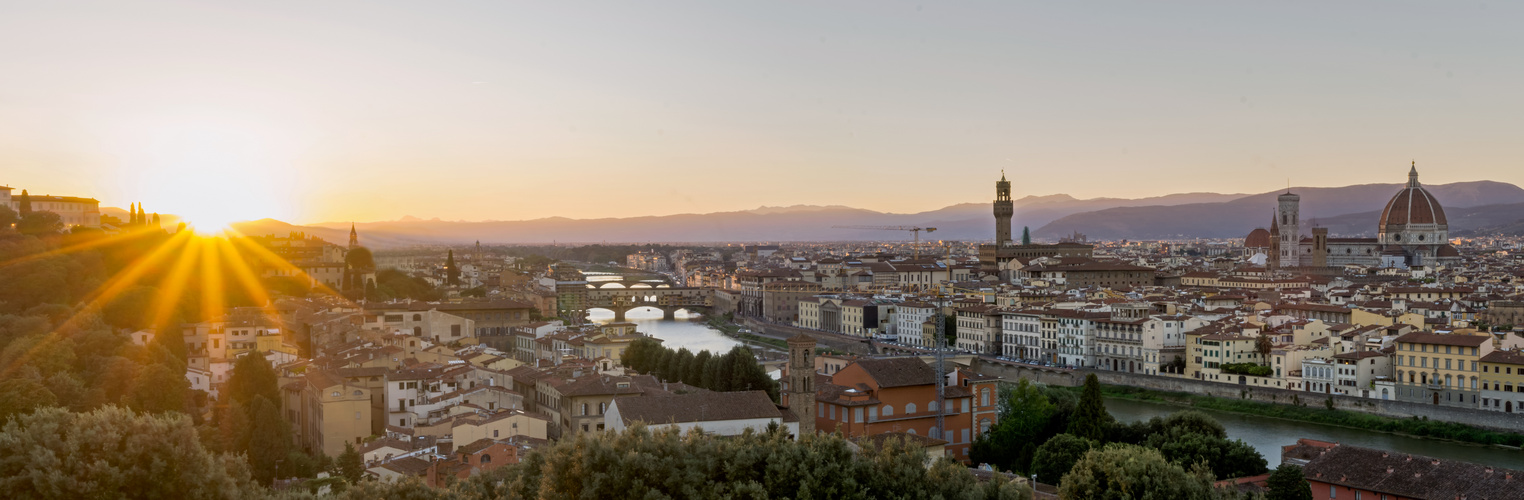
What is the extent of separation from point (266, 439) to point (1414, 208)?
44.8 m

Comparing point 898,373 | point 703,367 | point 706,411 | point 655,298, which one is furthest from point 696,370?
point 655,298

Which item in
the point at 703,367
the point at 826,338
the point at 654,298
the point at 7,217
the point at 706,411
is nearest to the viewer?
the point at 706,411

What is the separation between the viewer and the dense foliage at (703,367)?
1505cm

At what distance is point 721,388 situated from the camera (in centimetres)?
1513

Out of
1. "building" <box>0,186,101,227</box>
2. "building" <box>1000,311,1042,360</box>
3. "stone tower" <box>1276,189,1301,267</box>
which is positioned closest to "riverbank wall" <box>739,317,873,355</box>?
"building" <box>1000,311,1042,360</box>

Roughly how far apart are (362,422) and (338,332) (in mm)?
6915

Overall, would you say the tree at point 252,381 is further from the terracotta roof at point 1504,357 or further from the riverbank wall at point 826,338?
the terracotta roof at point 1504,357

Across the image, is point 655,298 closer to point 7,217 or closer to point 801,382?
point 7,217

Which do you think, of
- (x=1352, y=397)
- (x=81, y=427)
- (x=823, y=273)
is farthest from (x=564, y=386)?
(x=823, y=273)

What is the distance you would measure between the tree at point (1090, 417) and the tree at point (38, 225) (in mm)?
19198

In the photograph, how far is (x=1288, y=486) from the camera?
31.1 feet

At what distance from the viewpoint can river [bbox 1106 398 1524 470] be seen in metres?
13.5

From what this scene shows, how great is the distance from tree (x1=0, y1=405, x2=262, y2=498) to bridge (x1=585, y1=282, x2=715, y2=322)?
36974 millimetres

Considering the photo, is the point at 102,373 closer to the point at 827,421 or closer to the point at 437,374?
the point at 437,374
